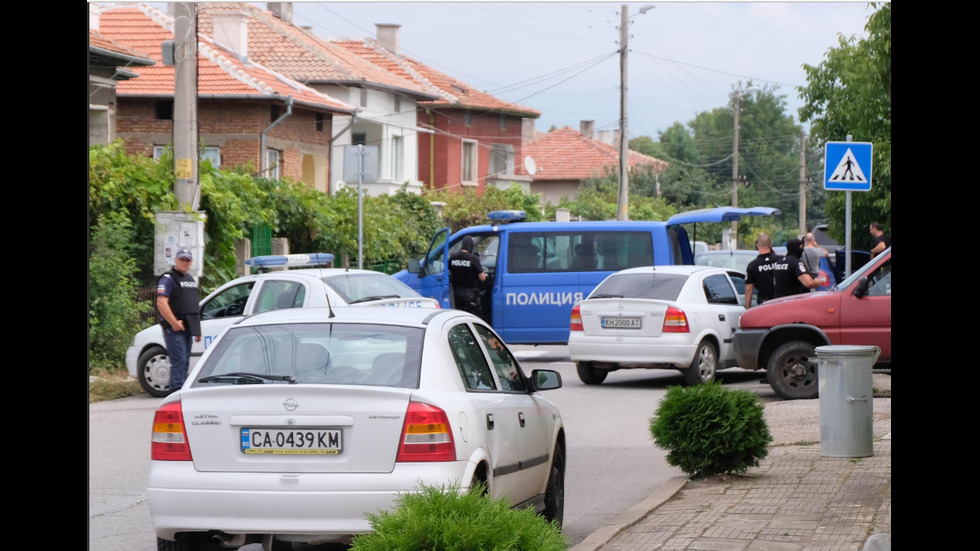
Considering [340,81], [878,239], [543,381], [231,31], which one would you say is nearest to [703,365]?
[878,239]

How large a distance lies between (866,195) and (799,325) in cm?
895

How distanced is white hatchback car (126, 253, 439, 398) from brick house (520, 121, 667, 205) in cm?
5548

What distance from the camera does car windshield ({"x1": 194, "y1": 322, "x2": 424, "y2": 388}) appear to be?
261 inches

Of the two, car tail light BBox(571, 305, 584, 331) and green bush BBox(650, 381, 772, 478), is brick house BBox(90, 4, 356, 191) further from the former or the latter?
green bush BBox(650, 381, 772, 478)

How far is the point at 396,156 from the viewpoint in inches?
Result: 1905

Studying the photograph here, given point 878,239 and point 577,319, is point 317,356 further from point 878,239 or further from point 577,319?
point 878,239

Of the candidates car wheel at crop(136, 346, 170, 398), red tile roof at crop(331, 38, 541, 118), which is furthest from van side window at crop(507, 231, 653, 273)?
red tile roof at crop(331, 38, 541, 118)

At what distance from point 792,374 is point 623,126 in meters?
29.3

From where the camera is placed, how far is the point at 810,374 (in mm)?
15086

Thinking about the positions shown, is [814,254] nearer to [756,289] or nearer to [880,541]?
[756,289]

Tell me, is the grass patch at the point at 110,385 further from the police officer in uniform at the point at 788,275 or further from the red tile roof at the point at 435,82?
the red tile roof at the point at 435,82

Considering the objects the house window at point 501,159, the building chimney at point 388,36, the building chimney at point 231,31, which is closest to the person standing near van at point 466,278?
the building chimney at point 231,31

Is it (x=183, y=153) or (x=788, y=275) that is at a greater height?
(x=183, y=153)
